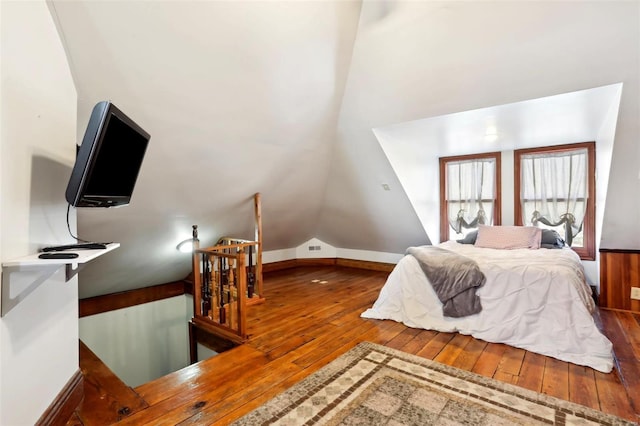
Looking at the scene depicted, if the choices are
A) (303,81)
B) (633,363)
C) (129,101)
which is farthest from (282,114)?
(633,363)

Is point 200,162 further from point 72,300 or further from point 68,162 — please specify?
point 72,300

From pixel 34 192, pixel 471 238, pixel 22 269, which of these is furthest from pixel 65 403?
pixel 471 238

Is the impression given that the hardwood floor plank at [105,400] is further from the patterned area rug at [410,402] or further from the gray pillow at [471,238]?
the gray pillow at [471,238]

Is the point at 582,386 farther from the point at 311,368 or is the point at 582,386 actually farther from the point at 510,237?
the point at 510,237

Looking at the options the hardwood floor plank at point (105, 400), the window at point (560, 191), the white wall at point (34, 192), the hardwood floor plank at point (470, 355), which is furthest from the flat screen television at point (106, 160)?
the window at point (560, 191)

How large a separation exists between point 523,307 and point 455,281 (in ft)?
1.82

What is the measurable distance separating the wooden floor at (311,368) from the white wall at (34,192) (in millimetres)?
479

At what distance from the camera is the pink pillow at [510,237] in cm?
383

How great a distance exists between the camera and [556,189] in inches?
165

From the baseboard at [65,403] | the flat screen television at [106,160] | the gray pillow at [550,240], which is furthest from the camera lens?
the gray pillow at [550,240]

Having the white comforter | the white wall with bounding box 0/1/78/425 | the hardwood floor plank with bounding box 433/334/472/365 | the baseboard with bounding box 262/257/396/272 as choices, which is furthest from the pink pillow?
the white wall with bounding box 0/1/78/425

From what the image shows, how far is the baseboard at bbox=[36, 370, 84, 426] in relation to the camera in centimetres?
159

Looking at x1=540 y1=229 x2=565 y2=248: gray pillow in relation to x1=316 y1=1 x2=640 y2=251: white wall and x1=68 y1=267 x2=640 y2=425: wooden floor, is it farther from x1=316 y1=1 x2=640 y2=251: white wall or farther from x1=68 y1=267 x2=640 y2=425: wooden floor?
x1=68 y1=267 x2=640 y2=425: wooden floor

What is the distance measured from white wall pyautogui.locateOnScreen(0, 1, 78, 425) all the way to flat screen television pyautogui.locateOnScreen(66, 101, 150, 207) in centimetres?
19
